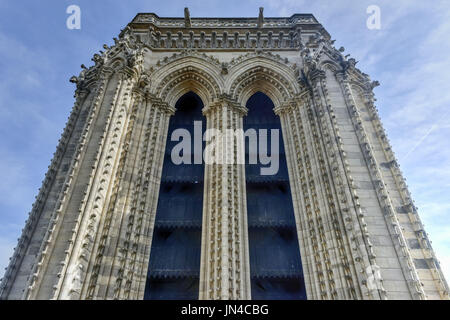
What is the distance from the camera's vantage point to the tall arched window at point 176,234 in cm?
868

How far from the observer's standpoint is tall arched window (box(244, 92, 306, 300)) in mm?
8797

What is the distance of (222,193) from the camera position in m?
9.23

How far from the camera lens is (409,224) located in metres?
8.15

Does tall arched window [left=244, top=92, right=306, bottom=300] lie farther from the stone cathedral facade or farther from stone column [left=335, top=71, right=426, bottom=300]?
stone column [left=335, top=71, right=426, bottom=300]

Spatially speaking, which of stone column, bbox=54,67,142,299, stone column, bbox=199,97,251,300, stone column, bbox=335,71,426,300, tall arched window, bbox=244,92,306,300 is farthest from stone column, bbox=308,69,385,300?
stone column, bbox=54,67,142,299

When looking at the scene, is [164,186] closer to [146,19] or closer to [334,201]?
[334,201]

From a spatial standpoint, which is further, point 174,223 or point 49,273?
point 174,223

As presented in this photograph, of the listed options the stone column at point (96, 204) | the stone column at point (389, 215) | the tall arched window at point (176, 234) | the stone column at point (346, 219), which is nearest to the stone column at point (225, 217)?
the tall arched window at point (176, 234)

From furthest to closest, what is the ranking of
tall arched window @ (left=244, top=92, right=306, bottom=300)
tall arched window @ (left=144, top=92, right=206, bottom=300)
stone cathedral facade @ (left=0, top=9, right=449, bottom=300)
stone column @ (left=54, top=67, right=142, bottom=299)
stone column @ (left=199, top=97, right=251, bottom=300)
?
tall arched window @ (left=244, top=92, right=306, bottom=300) → tall arched window @ (left=144, top=92, right=206, bottom=300) → stone column @ (left=199, top=97, right=251, bottom=300) → stone cathedral facade @ (left=0, top=9, right=449, bottom=300) → stone column @ (left=54, top=67, right=142, bottom=299)

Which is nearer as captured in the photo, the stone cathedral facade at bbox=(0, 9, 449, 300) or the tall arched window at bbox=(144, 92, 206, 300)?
the stone cathedral facade at bbox=(0, 9, 449, 300)

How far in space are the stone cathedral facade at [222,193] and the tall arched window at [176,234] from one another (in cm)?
4

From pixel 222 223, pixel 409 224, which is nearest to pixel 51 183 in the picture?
pixel 222 223

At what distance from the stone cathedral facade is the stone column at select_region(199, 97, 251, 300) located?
Result: 42 mm

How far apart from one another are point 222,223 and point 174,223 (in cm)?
196
